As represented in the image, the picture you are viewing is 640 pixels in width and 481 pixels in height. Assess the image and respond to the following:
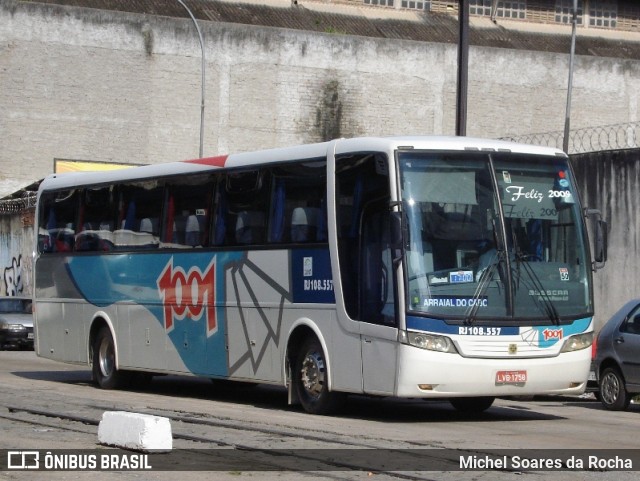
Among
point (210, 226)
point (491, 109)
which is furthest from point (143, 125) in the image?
point (210, 226)

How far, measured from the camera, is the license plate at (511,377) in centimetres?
1450

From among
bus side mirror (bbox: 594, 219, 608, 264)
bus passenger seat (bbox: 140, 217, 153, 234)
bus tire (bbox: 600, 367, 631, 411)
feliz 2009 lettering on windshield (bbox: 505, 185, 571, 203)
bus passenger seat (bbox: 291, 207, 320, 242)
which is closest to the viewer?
feliz 2009 lettering on windshield (bbox: 505, 185, 571, 203)

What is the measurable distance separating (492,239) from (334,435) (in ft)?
10.2

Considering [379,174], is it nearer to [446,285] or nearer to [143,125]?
[446,285]

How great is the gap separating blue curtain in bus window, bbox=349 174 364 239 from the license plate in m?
2.25

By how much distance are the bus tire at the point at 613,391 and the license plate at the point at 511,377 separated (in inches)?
135

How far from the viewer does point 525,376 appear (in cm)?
1466

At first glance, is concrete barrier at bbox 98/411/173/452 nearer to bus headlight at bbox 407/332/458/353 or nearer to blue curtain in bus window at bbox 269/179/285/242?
bus headlight at bbox 407/332/458/353

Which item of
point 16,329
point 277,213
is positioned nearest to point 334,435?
point 277,213

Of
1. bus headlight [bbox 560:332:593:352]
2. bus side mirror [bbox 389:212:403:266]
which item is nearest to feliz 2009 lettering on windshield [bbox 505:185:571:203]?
bus side mirror [bbox 389:212:403:266]

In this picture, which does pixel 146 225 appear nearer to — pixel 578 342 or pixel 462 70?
pixel 462 70

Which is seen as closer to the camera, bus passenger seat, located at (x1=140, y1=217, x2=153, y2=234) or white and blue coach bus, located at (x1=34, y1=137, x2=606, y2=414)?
white and blue coach bus, located at (x1=34, y1=137, x2=606, y2=414)

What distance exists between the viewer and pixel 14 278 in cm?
4725

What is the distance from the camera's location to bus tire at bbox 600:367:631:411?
57.9 feet
